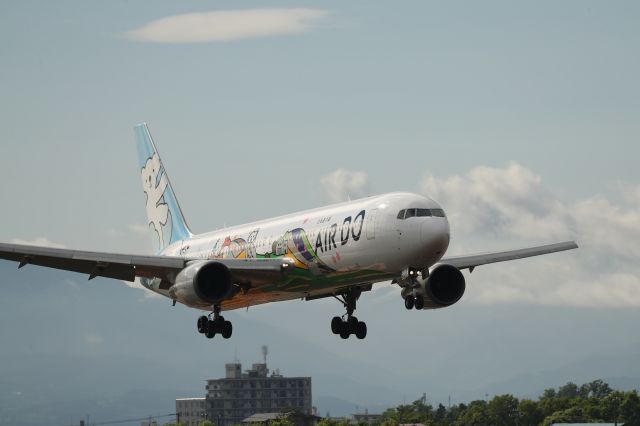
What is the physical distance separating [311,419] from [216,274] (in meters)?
136

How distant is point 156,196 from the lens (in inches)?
3561

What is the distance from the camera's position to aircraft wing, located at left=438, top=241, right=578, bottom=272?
69.8 m

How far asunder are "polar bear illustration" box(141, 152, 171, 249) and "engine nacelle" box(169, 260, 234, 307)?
21253 millimetres

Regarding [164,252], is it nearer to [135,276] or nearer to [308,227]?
[135,276]

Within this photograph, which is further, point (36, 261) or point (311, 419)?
point (311, 419)

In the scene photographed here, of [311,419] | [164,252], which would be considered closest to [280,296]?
[164,252]

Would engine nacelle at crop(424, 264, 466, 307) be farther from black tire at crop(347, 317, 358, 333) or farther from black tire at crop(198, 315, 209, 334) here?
black tire at crop(198, 315, 209, 334)

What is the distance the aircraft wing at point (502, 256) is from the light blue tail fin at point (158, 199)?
21.0 meters

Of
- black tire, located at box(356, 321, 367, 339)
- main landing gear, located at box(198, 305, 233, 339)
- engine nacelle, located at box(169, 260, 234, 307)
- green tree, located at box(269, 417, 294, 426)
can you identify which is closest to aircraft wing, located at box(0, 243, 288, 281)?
engine nacelle, located at box(169, 260, 234, 307)

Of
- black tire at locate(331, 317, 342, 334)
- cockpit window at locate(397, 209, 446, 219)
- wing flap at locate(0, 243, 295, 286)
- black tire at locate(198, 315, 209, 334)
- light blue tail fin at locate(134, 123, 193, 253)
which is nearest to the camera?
cockpit window at locate(397, 209, 446, 219)

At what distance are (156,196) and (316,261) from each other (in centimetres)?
3006

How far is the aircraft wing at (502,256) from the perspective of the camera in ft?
229

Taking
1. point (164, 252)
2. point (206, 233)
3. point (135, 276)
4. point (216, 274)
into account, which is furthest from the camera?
point (164, 252)

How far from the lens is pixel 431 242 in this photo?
188 ft
